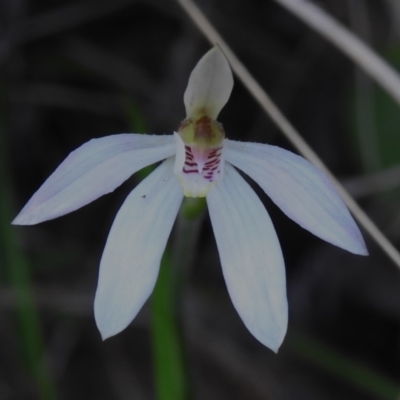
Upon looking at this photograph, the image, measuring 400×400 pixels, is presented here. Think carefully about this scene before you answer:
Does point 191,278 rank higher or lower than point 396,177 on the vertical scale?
lower

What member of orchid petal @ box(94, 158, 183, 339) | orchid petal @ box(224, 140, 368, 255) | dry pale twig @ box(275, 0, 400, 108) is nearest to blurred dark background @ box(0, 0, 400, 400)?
dry pale twig @ box(275, 0, 400, 108)

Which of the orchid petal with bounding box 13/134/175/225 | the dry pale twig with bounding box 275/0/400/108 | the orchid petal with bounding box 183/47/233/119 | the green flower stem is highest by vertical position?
the dry pale twig with bounding box 275/0/400/108

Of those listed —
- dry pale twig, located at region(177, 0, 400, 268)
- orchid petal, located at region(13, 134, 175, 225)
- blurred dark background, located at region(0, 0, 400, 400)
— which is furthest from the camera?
blurred dark background, located at region(0, 0, 400, 400)

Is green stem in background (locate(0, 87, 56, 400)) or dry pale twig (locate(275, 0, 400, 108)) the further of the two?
green stem in background (locate(0, 87, 56, 400))

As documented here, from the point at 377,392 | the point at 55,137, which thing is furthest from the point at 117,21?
the point at 377,392

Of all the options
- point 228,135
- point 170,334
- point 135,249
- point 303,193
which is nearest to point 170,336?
point 170,334

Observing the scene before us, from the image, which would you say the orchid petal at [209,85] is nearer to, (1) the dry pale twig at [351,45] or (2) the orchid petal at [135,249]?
(2) the orchid petal at [135,249]

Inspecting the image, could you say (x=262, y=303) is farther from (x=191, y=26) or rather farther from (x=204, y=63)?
(x=191, y=26)

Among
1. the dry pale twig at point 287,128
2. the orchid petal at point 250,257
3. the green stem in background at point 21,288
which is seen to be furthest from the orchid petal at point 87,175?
the green stem in background at point 21,288

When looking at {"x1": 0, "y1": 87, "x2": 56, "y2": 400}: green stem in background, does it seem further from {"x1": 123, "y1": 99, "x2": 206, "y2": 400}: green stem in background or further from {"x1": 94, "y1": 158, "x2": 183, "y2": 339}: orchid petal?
{"x1": 94, "y1": 158, "x2": 183, "y2": 339}: orchid petal
